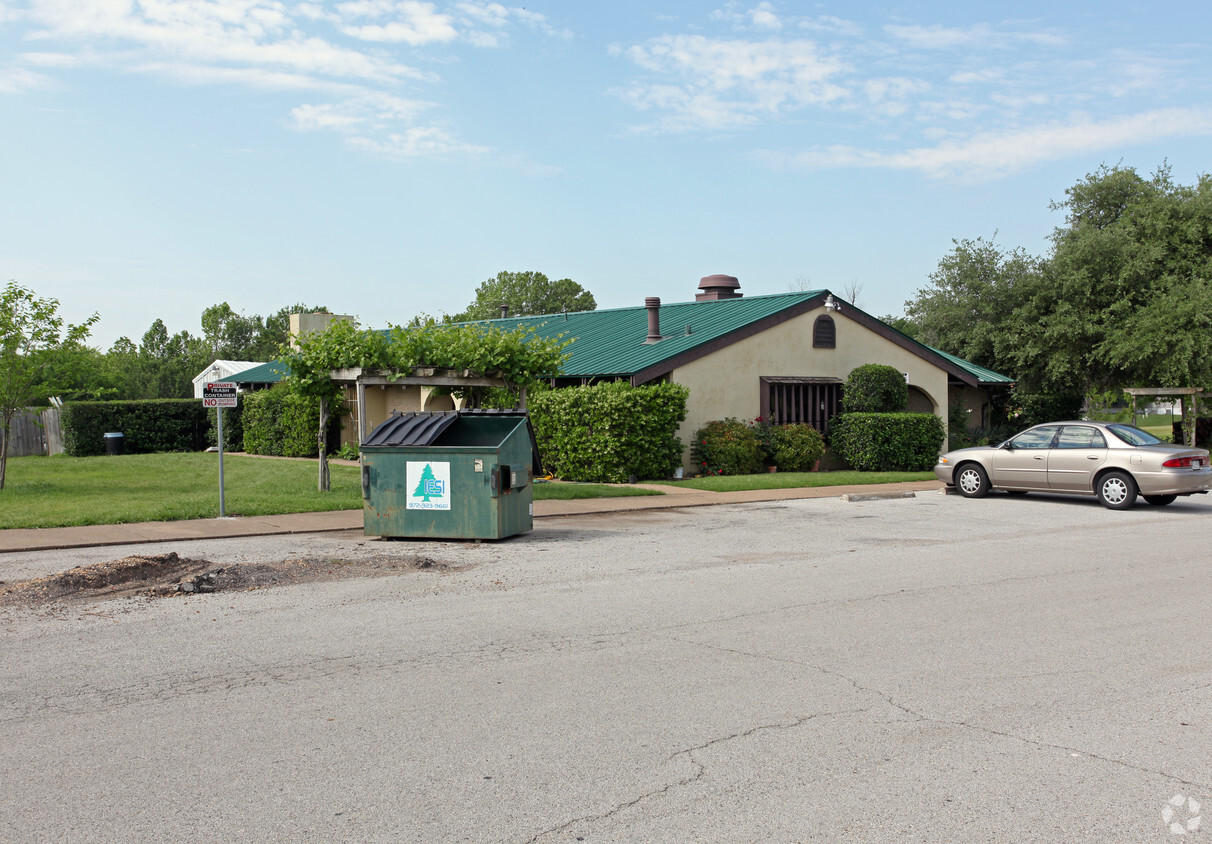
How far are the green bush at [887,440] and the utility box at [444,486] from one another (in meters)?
13.3

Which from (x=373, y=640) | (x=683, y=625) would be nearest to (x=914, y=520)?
(x=683, y=625)

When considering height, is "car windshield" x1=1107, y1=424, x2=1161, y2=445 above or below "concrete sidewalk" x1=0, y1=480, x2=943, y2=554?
above

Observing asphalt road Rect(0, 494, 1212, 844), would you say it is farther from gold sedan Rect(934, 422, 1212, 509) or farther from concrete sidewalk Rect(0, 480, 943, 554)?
gold sedan Rect(934, 422, 1212, 509)

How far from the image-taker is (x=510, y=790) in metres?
4.48

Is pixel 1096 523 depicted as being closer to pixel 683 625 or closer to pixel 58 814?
pixel 683 625

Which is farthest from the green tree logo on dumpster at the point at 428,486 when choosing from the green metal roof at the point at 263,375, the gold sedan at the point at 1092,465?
the green metal roof at the point at 263,375

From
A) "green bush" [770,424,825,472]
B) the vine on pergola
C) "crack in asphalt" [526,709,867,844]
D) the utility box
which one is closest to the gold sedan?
"green bush" [770,424,825,472]

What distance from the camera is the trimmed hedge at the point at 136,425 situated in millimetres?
31828

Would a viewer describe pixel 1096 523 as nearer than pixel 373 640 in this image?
No

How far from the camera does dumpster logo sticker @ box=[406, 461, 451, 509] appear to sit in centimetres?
1287

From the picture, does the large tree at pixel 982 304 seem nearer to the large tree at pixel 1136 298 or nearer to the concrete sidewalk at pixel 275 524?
the large tree at pixel 1136 298

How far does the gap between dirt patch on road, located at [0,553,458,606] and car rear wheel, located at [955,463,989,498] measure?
11696mm

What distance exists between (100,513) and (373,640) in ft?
31.7

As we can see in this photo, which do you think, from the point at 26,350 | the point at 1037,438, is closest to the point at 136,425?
the point at 26,350
